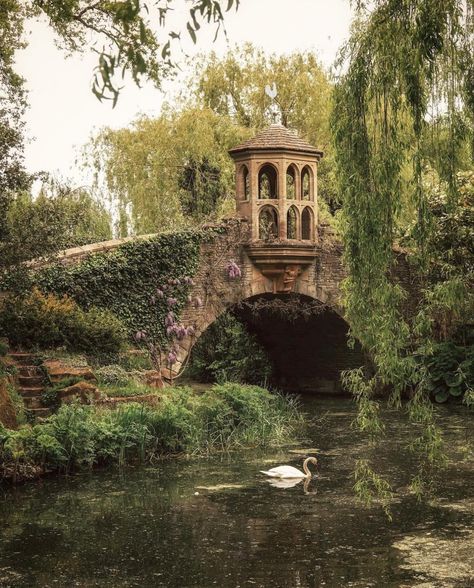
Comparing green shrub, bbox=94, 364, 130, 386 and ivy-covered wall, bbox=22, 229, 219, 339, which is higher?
ivy-covered wall, bbox=22, 229, 219, 339

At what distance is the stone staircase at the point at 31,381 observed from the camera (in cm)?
1370

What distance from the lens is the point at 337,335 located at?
24141 mm

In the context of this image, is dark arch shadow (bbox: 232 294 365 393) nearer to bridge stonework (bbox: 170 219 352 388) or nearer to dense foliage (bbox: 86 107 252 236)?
bridge stonework (bbox: 170 219 352 388)

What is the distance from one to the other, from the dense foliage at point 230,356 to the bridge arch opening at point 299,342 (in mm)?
62

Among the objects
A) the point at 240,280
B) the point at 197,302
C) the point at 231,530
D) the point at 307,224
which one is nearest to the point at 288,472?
the point at 231,530

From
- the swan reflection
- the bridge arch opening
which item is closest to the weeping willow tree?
the swan reflection

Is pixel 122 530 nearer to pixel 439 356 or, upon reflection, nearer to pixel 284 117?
pixel 439 356

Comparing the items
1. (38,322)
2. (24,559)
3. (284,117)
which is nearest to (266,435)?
(38,322)

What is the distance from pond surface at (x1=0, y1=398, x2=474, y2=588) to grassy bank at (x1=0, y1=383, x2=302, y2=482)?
335 mm

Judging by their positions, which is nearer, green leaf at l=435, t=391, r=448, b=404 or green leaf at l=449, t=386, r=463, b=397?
green leaf at l=449, t=386, r=463, b=397

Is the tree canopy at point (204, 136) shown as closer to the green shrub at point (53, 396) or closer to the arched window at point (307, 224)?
the arched window at point (307, 224)

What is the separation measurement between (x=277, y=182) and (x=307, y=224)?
3.91ft

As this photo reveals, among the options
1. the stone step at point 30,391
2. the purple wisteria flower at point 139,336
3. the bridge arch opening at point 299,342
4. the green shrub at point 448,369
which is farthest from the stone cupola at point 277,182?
the stone step at point 30,391

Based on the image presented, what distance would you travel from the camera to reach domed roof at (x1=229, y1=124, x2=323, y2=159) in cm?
1994
